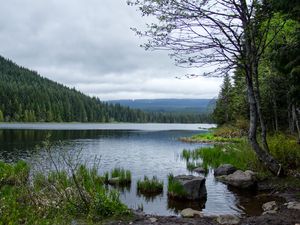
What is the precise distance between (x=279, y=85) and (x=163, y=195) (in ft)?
42.5

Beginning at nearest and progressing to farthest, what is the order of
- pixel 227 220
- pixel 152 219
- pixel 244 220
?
pixel 227 220
pixel 244 220
pixel 152 219

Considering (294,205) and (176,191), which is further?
(176,191)

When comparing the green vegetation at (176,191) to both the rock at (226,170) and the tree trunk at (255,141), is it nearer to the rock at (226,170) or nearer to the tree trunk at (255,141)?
the tree trunk at (255,141)

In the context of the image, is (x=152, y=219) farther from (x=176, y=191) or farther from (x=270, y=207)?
(x=176, y=191)

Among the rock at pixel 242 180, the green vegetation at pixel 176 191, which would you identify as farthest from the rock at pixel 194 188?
the rock at pixel 242 180

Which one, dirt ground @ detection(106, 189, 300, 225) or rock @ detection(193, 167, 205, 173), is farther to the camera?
rock @ detection(193, 167, 205, 173)


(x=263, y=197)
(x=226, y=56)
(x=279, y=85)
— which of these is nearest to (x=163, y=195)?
(x=263, y=197)

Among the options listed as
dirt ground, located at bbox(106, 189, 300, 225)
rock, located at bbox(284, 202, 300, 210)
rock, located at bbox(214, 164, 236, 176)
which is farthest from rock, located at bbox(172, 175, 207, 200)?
rock, located at bbox(214, 164, 236, 176)

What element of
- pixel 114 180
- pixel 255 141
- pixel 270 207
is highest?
pixel 255 141

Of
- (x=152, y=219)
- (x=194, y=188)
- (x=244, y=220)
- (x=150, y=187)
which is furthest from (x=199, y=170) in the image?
(x=152, y=219)

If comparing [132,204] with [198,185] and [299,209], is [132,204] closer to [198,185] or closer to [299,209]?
[198,185]

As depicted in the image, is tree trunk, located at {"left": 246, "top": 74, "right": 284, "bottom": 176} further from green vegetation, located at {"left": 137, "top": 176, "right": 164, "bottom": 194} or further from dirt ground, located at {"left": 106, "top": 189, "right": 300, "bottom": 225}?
green vegetation, located at {"left": 137, "top": 176, "right": 164, "bottom": 194}

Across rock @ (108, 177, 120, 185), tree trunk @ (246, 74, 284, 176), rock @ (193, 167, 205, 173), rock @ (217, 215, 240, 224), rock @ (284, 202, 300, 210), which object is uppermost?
tree trunk @ (246, 74, 284, 176)

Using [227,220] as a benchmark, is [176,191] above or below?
below
